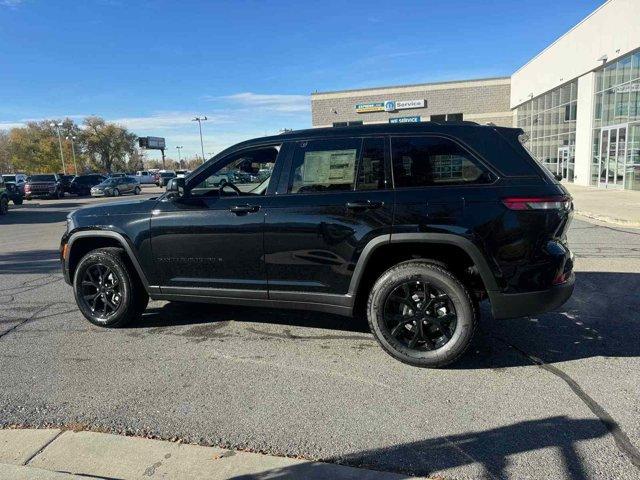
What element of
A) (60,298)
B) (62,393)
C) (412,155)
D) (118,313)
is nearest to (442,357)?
(412,155)

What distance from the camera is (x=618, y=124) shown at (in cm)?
2008

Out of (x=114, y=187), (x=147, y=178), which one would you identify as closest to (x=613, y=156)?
(x=114, y=187)

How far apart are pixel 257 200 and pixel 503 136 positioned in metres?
2.11

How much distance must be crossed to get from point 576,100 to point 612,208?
44.5 ft

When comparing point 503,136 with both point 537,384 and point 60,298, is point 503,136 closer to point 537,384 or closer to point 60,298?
point 537,384

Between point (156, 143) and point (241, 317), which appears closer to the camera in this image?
point (241, 317)

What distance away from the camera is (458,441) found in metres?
2.81

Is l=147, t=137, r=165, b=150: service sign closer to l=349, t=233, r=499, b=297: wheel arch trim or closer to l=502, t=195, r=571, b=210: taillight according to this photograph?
l=349, t=233, r=499, b=297: wheel arch trim

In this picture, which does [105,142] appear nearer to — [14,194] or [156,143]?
[156,143]

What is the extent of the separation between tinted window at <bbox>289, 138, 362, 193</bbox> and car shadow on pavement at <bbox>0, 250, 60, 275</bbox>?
5.75m

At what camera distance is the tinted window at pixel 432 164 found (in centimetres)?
374

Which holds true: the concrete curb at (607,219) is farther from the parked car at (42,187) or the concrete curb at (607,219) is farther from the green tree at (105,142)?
the green tree at (105,142)

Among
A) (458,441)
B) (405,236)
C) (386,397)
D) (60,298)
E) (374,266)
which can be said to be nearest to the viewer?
(458,441)

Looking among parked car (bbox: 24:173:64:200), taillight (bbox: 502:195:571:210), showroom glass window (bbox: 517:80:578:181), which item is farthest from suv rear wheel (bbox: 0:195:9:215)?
showroom glass window (bbox: 517:80:578:181)
